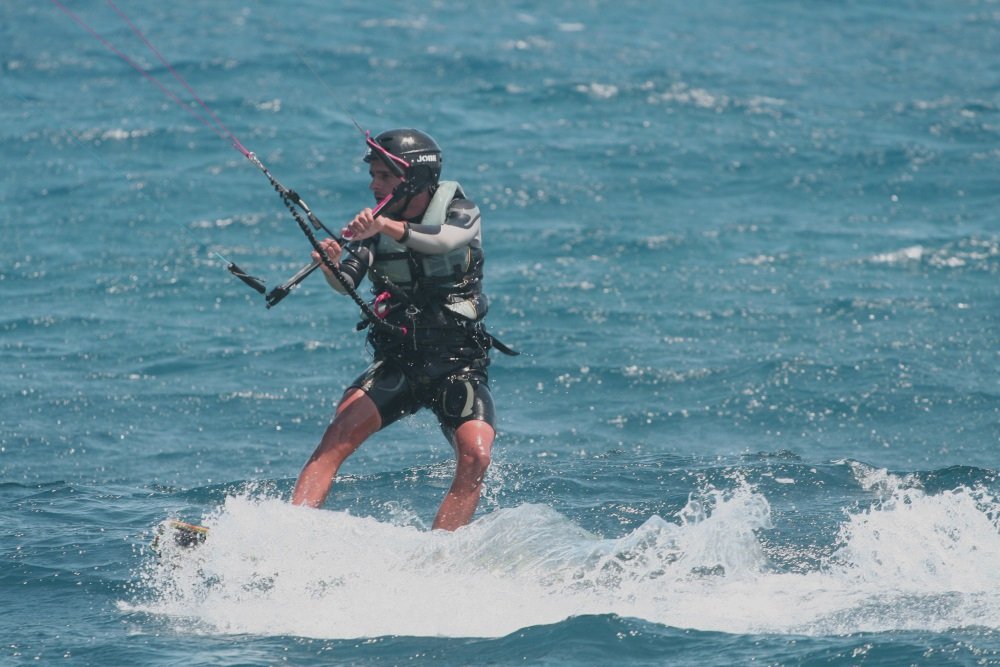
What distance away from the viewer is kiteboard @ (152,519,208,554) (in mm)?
6844

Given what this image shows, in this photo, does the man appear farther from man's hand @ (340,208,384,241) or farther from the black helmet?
man's hand @ (340,208,384,241)

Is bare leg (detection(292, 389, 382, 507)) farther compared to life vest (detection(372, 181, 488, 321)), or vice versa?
life vest (detection(372, 181, 488, 321))

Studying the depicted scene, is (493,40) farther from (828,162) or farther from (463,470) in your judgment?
(463,470)

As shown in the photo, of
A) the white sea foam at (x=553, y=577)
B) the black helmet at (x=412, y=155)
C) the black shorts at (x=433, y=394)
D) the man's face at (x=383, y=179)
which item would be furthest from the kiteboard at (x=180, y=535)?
the black helmet at (x=412, y=155)

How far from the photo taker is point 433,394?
7.54 meters

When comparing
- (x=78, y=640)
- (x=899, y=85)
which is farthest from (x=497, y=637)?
(x=899, y=85)

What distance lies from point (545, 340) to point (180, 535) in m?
6.52

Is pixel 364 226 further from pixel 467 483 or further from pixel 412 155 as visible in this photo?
pixel 467 483

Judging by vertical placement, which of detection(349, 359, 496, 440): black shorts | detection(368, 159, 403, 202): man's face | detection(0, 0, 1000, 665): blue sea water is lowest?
detection(0, 0, 1000, 665): blue sea water

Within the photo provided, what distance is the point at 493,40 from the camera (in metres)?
25.1

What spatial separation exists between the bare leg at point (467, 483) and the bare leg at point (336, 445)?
538 mm

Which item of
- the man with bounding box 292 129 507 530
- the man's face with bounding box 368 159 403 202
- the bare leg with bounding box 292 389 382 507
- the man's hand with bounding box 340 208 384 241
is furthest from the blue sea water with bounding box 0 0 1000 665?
the man's face with bounding box 368 159 403 202

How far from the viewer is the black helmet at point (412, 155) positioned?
7.20 metres

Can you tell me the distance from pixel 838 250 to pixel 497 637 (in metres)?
9.88
